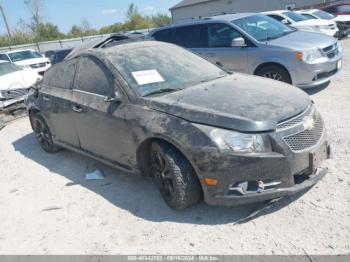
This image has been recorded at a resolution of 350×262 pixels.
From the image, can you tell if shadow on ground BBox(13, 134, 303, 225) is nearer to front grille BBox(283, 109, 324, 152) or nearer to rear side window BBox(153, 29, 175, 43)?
front grille BBox(283, 109, 324, 152)

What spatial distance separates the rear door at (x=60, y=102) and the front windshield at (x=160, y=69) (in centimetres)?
98

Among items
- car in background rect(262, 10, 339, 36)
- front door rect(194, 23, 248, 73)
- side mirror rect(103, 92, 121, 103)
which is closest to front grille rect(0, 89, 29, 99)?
front door rect(194, 23, 248, 73)

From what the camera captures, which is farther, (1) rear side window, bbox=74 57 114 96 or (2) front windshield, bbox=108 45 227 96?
(1) rear side window, bbox=74 57 114 96

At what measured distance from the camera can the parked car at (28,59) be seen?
54.1ft

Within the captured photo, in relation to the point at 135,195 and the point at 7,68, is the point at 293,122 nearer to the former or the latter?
the point at 135,195

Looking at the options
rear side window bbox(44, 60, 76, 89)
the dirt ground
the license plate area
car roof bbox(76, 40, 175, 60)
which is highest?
car roof bbox(76, 40, 175, 60)

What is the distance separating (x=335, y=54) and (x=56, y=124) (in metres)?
5.54

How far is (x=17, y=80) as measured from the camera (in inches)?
362

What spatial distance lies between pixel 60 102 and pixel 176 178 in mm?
2457

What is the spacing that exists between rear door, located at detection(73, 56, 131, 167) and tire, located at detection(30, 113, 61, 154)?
4.00 feet

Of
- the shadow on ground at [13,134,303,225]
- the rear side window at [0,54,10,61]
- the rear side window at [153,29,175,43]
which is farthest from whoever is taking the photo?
the rear side window at [0,54,10,61]

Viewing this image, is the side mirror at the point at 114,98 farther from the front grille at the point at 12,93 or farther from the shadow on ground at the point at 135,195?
the front grille at the point at 12,93

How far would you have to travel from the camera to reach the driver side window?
7506mm

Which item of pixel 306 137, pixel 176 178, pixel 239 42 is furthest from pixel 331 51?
pixel 176 178
